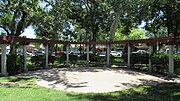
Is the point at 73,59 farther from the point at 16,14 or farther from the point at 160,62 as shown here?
the point at 160,62

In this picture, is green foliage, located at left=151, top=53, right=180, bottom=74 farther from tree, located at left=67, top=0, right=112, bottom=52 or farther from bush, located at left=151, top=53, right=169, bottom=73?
tree, located at left=67, top=0, right=112, bottom=52

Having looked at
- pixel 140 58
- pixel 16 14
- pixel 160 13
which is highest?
pixel 160 13

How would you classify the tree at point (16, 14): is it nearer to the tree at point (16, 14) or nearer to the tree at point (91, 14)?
the tree at point (16, 14)

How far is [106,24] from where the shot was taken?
1139 inches

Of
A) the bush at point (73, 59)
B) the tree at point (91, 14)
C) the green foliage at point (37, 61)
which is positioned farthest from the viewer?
the tree at point (91, 14)

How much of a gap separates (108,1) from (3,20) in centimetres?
1050

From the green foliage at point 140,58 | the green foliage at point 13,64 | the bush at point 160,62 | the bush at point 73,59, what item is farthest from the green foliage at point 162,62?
the green foliage at point 13,64

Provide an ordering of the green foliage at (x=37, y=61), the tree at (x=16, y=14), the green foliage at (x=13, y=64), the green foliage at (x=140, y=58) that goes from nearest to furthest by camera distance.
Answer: the green foliage at (x=13, y=64), the tree at (x=16, y=14), the green foliage at (x=140, y=58), the green foliage at (x=37, y=61)

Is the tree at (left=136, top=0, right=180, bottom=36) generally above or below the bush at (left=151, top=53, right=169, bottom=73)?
above

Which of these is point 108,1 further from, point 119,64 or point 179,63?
point 179,63

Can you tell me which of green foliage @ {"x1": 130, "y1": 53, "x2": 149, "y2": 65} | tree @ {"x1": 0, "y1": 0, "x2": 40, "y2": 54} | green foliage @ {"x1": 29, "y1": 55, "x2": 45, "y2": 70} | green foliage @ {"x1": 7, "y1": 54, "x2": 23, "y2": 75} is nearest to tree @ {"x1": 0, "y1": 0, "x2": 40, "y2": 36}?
tree @ {"x1": 0, "y1": 0, "x2": 40, "y2": 54}

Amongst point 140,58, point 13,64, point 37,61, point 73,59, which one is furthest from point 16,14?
point 140,58

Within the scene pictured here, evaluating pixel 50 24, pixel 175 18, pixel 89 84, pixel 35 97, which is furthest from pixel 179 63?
pixel 50 24

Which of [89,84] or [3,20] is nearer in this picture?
[89,84]
